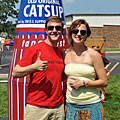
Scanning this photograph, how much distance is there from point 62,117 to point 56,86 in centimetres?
42

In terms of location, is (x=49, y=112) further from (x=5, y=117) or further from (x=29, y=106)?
(x=5, y=117)

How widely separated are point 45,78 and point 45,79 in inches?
0.5

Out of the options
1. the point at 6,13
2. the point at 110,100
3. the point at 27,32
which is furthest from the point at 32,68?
the point at 6,13

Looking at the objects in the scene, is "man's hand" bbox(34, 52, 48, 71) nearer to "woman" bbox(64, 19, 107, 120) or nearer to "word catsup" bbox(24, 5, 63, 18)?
"woman" bbox(64, 19, 107, 120)

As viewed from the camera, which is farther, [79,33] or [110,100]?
[110,100]

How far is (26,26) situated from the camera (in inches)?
139

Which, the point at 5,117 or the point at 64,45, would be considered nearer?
the point at 64,45

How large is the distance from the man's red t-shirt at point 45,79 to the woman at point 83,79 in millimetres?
129

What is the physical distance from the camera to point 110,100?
6.78 meters

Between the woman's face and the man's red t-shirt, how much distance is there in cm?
32

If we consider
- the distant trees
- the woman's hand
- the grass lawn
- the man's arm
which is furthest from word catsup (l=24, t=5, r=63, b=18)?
the distant trees

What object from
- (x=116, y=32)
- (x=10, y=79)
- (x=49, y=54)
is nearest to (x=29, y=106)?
(x=49, y=54)

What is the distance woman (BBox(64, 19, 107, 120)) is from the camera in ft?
8.27

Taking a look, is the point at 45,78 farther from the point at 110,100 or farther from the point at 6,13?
the point at 6,13
